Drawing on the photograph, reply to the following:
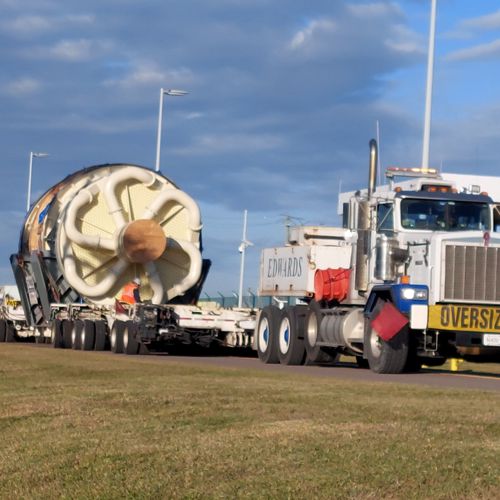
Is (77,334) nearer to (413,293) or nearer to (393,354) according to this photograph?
(393,354)

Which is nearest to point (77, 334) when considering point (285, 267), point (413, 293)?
point (285, 267)

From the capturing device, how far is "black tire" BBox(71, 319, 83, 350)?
123ft

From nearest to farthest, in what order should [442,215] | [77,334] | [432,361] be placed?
[442,215] < [432,361] < [77,334]

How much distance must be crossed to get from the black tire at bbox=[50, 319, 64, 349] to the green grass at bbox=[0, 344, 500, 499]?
21.5 m

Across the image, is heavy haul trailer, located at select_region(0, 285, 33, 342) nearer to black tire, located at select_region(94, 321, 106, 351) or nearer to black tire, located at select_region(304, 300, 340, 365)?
black tire, located at select_region(94, 321, 106, 351)

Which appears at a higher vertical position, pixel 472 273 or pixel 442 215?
pixel 442 215

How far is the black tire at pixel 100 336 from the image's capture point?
37375 mm

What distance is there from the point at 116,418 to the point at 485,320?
10.5 metres

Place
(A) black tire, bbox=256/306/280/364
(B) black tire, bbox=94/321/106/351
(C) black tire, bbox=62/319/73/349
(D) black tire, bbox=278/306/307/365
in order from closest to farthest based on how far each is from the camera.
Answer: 1. (D) black tire, bbox=278/306/307/365
2. (A) black tire, bbox=256/306/280/364
3. (B) black tire, bbox=94/321/106/351
4. (C) black tire, bbox=62/319/73/349

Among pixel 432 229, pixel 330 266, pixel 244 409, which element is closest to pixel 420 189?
pixel 432 229

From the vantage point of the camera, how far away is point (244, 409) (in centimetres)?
1373

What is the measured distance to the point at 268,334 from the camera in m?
28.9

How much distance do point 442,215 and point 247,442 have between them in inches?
544

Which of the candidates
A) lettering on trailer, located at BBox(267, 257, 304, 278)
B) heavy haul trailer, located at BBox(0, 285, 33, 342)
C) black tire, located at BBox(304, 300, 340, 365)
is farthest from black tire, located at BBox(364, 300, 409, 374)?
heavy haul trailer, located at BBox(0, 285, 33, 342)
